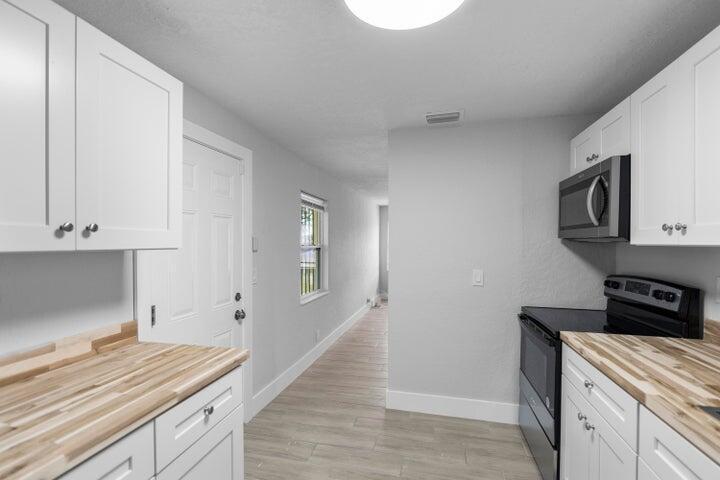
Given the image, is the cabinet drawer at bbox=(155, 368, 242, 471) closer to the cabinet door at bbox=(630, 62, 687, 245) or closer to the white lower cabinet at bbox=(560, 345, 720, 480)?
the white lower cabinet at bbox=(560, 345, 720, 480)

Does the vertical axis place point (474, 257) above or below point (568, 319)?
above

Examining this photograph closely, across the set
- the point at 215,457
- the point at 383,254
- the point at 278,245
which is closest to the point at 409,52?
the point at 215,457

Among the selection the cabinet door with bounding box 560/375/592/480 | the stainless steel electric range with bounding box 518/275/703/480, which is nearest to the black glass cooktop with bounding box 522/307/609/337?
the stainless steel electric range with bounding box 518/275/703/480

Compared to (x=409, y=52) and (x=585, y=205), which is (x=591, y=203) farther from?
(x=409, y=52)

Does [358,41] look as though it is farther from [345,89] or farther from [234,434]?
[234,434]

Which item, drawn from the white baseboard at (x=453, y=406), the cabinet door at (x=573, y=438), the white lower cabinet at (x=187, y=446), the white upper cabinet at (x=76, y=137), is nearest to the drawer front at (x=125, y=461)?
the white lower cabinet at (x=187, y=446)

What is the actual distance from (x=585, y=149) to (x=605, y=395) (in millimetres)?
1548

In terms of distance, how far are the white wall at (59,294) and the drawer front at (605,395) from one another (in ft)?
7.04

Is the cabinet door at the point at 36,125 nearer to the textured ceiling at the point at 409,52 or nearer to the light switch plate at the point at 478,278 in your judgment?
the textured ceiling at the point at 409,52

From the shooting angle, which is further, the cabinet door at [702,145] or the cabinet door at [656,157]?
the cabinet door at [656,157]

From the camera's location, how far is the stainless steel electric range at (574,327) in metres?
1.67

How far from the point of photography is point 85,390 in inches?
44.2

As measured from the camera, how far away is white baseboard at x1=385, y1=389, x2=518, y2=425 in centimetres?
264

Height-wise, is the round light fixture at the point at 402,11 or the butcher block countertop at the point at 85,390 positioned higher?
the round light fixture at the point at 402,11
